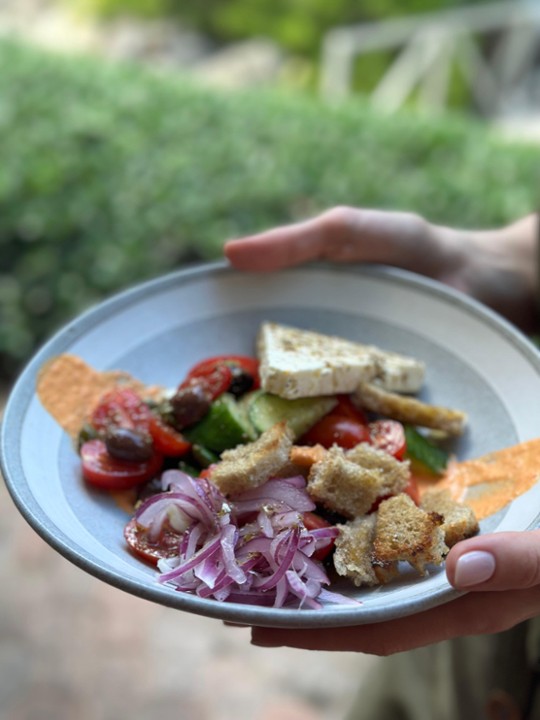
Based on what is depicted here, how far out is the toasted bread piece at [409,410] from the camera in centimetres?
210

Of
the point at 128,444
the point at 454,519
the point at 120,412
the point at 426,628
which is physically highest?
the point at 120,412

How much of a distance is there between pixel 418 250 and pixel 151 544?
4.27 ft

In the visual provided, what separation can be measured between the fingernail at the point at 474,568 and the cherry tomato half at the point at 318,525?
342 millimetres

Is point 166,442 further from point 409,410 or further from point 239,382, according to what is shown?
point 409,410

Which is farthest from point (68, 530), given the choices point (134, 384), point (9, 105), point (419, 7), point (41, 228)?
point (419, 7)

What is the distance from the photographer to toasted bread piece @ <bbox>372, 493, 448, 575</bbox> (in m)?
1.63

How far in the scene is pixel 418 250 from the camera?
2570 millimetres

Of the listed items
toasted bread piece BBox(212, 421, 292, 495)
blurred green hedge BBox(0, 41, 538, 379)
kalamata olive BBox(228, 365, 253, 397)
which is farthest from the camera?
blurred green hedge BBox(0, 41, 538, 379)

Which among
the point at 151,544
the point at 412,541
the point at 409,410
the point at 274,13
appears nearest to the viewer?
the point at 412,541

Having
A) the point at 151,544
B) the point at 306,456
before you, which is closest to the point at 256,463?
the point at 306,456

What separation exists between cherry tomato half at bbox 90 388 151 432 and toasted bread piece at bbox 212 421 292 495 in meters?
0.26

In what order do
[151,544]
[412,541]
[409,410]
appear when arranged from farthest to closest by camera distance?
[409,410] → [151,544] → [412,541]

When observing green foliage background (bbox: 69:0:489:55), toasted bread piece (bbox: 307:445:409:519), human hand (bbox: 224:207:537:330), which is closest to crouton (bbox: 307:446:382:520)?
toasted bread piece (bbox: 307:445:409:519)

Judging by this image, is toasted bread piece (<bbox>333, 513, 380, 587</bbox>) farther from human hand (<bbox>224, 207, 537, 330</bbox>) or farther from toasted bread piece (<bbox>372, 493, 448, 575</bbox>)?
human hand (<bbox>224, 207, 537, 330</bbox>)
